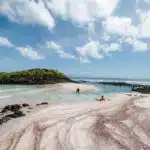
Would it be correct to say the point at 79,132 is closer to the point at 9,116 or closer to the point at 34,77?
the point at 9,116

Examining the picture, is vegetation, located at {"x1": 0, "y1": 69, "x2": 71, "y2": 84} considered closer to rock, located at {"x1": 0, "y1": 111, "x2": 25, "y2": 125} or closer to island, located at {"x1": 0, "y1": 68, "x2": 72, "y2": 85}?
island, located at {"x1": 0, "y1": 68, "x2": 72, "y2": 85}

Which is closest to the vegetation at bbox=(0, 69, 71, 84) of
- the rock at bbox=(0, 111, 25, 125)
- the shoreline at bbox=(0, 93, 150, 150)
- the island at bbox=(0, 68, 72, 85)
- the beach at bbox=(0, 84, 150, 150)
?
the island at bbox=(0, 68, 72, 85)

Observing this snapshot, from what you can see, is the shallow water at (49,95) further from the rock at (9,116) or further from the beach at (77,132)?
the beach at (77,132)

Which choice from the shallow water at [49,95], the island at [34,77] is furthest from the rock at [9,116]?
the island at [34,77]

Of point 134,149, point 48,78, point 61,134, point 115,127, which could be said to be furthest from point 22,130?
point 48,78

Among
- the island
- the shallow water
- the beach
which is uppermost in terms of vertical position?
the island

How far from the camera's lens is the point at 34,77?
92875mm

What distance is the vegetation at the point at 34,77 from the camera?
8779cm

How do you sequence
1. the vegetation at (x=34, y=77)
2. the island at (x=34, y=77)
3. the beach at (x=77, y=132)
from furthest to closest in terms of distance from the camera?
1. the vegetation at (x=34, y=77)
2. the island at (x=34, y=77)
3. the beach at (x=77, y=132)

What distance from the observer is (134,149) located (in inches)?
546

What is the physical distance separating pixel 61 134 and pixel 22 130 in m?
3.28

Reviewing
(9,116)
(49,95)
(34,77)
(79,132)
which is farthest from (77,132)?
(34,77)

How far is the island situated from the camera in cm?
8720

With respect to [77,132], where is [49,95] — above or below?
above
